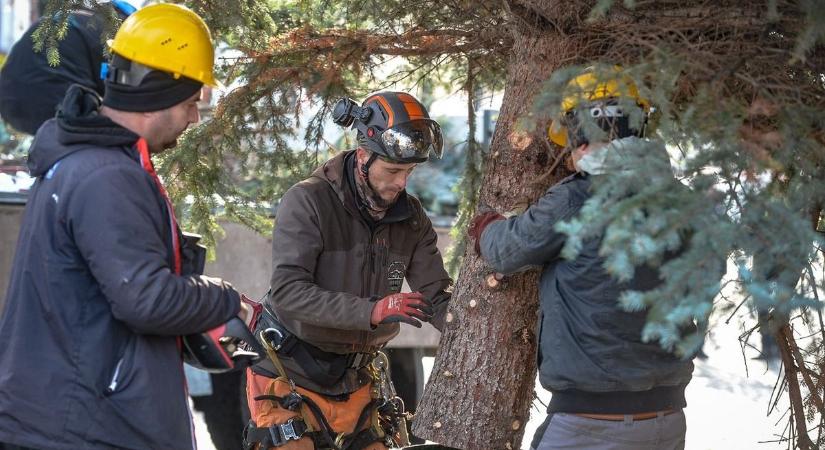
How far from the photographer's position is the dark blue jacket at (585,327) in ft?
10.8

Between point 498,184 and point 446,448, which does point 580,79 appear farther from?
point 446,448

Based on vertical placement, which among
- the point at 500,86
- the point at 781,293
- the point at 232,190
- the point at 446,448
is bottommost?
the point at 446,448

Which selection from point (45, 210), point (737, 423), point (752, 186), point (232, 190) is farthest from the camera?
point (737, 423)

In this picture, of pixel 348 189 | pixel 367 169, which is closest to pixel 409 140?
pixel 367 169

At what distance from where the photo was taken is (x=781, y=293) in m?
2.45

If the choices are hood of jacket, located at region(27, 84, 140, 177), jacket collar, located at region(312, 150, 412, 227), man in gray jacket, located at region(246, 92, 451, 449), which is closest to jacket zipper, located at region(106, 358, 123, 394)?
hood of jacket, located at region(27, 84, 140, 177)

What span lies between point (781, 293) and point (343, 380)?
2.36 m

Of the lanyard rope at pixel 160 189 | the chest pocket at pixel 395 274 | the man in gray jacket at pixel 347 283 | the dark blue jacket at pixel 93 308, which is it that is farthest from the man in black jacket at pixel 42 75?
the dark blue jacket at pixel 93 308

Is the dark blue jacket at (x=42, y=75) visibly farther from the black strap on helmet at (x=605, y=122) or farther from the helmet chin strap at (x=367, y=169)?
the black strap on helmet at (x=605, y=122)

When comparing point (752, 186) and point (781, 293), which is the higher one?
point (752, 186)

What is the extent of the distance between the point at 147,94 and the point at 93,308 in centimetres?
66

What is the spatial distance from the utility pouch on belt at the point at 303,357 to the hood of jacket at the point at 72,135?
1.54 metres

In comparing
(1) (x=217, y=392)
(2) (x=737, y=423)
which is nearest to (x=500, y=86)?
(1) (x=217, y=392)

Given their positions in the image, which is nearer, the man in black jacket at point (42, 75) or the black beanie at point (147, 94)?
the black beanie at point (147, 94)
